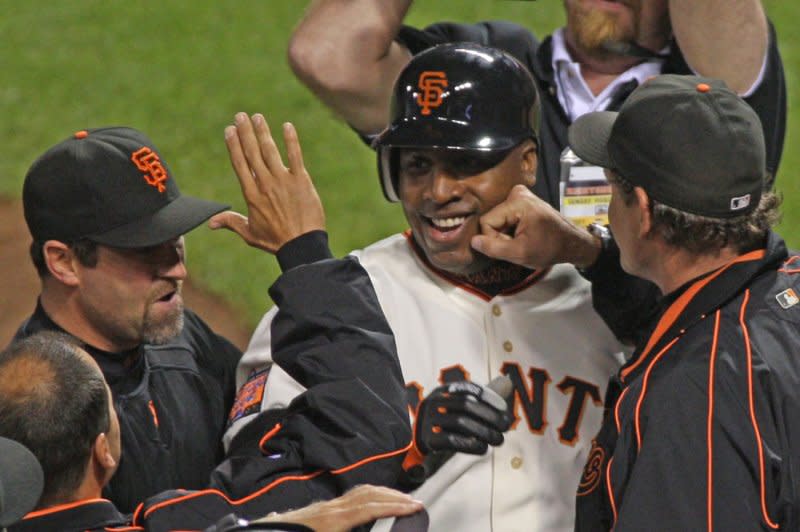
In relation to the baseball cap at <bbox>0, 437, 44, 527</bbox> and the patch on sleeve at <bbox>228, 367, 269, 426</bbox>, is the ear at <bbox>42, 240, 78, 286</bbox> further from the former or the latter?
the baseball cap at <bbox>0, 437, 44, 527</bbox>

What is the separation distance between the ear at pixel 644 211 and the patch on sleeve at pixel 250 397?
0.93 m

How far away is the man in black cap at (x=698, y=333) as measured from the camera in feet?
9.29

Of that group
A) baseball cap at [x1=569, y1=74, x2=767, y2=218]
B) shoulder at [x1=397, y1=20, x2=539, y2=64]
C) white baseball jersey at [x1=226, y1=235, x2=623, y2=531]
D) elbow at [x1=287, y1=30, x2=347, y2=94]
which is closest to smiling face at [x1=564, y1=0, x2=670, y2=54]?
shoulder at [x1=397, y1=20, x2=539, y2=64]

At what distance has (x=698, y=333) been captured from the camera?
2998 millimetres

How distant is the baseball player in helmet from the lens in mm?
3393

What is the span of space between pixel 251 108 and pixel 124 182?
5.41 meters

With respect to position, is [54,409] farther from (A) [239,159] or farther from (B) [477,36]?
(B) [477,36]

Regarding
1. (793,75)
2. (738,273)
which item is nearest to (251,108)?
(793,75)

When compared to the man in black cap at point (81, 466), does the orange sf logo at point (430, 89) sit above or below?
above

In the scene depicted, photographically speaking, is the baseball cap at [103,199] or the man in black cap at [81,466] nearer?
the man in black cap at [81,466]

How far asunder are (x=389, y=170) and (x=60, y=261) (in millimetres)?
807

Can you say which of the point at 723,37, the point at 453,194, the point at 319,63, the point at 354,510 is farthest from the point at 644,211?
the point at 319,63

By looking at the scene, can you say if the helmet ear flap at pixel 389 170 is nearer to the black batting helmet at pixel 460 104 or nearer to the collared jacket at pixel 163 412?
the black batting helmet at pixel 460 104

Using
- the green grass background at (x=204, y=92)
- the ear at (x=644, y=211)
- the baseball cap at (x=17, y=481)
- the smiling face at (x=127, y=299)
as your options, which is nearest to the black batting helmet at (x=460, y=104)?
the ear at (x=644, y=211)
